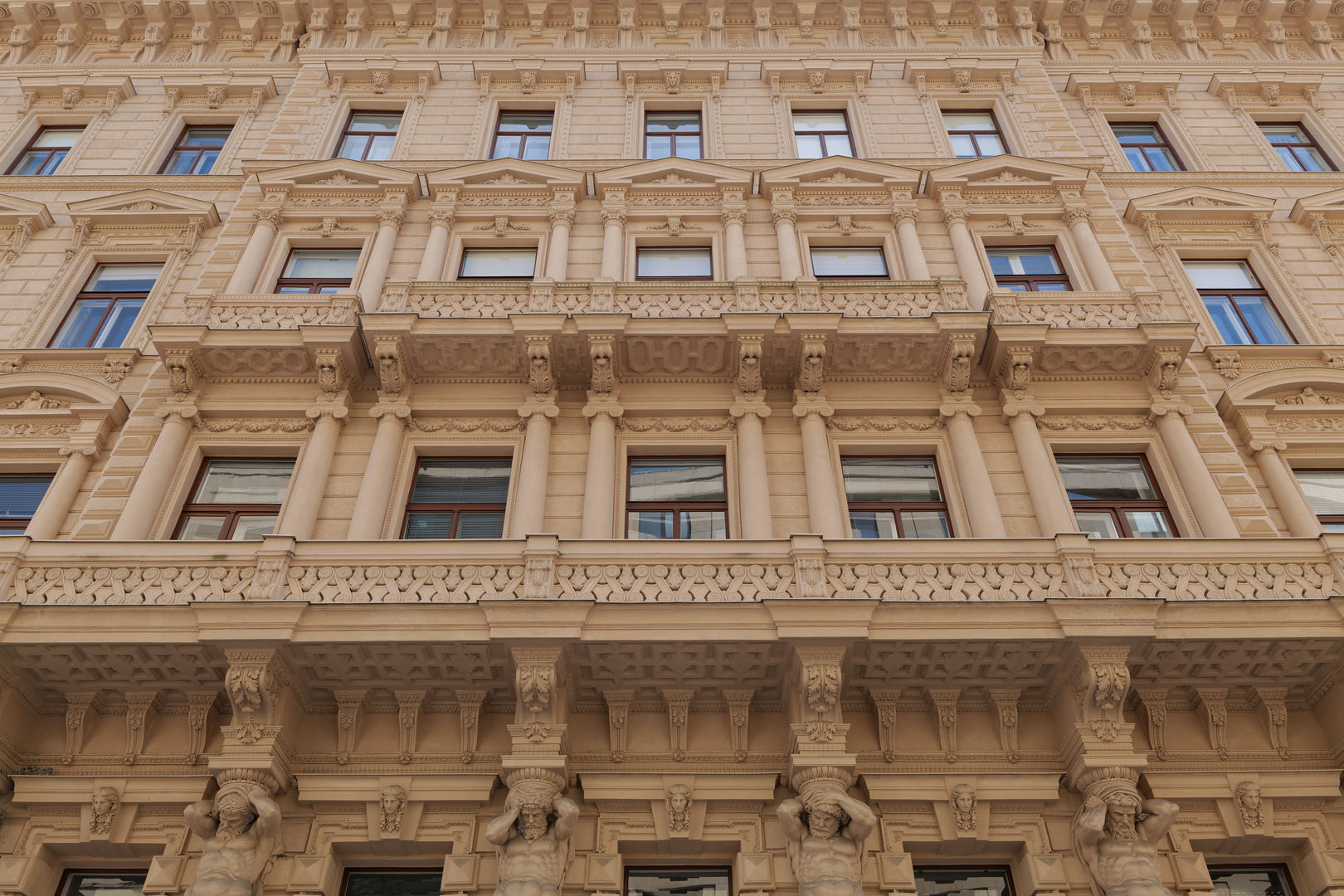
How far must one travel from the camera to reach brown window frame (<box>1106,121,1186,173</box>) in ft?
66.1

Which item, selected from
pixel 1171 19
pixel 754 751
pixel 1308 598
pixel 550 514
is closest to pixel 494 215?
pixel 550 514

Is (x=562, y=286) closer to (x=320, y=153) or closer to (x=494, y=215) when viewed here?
(x=494, y=215)

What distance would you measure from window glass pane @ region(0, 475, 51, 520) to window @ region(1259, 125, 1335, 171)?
23.8 m

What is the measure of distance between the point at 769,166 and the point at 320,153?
29.4 ft

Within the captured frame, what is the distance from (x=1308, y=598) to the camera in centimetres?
1037

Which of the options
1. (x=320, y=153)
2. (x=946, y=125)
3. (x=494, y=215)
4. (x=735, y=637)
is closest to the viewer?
(x=735, y=637)

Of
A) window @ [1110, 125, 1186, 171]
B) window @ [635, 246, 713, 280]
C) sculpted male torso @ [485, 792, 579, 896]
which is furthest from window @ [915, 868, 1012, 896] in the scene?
window @ [1110, 125, 1186, 171]

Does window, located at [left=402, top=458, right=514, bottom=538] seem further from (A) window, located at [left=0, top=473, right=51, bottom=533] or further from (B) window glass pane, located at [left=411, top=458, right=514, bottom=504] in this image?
(A) window, located at [left=0, top=473, right=51, bottom=533]

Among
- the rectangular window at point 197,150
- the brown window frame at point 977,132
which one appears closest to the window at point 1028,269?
the brown window frame at point 977,132

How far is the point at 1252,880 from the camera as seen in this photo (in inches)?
411

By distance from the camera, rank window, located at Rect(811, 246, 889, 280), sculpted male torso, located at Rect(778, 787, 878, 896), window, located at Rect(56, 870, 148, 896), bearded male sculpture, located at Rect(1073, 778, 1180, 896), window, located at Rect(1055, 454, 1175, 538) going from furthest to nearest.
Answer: window, located at Rect(811, 246, 889, 280) → window, located at Rect(1055, 454, 1175, 538) → window, located at Rect(56, 870, 148, 896) → bearded male sculpture, located at Rect(1073, 778, 1180, 896) → sculpted male torso, located at Rect(778, 787, 878, 896)

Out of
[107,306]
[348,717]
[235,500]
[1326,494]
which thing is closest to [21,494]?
[235,500]

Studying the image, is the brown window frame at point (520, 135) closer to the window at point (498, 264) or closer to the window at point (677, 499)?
the window at point (498, 264)

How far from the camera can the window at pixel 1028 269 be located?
1694cm
